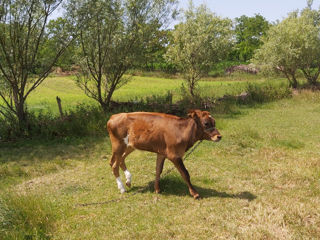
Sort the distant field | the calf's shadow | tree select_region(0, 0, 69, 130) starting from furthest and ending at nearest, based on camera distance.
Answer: the distant field
tree select_region(0, 0, 69, 130)
the calf's shadow

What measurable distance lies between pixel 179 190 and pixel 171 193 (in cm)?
21

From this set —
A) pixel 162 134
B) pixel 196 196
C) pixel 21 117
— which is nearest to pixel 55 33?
pixel 21 117

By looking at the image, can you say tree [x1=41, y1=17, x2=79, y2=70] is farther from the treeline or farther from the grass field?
the grass field

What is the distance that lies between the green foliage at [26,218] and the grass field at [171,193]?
16 millimetres

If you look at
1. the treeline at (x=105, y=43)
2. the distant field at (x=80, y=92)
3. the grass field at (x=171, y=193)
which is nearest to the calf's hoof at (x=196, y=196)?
the grass field at (x=171, y=193)

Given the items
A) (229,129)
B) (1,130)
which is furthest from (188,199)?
(1,130)

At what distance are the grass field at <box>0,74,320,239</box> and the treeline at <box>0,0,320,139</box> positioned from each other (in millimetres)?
3849

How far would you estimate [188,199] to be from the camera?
21.3 ft

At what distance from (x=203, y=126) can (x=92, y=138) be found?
8.03 metres

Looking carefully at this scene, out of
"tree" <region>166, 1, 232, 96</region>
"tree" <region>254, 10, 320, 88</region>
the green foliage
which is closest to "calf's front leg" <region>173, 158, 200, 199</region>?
the green foliage

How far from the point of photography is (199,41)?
1975cm

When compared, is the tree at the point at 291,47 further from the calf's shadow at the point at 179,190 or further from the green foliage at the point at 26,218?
the green foliage at the point at 26,218

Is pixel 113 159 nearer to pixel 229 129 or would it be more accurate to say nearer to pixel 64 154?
pixel 64 154

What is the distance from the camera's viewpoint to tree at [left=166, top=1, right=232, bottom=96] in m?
20.1
